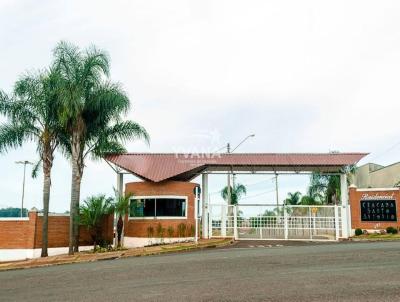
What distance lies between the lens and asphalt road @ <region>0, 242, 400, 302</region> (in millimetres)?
8508

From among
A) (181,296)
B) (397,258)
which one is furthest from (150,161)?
(181,296)

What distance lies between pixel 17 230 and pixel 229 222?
11.6 meters

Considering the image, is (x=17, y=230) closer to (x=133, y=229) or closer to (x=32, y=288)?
(x=133, y=229)

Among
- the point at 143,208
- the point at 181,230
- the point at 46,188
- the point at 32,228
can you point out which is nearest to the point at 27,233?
the point at 32,228

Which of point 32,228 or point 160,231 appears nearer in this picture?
point 32,228

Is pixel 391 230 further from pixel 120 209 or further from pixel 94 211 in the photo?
pixel 94 211

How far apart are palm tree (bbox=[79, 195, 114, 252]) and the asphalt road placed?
7.60 m

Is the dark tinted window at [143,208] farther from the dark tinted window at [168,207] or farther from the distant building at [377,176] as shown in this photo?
the distant building at [377,176]

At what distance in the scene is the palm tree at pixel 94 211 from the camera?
21344 millimetres

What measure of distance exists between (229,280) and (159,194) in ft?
45.1

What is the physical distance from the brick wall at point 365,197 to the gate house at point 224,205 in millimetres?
7512

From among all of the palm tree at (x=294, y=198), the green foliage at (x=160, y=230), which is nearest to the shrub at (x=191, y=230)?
the green foliage at (x=160, y=230)

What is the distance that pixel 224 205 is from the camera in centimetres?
2398

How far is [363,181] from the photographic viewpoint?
168ft
